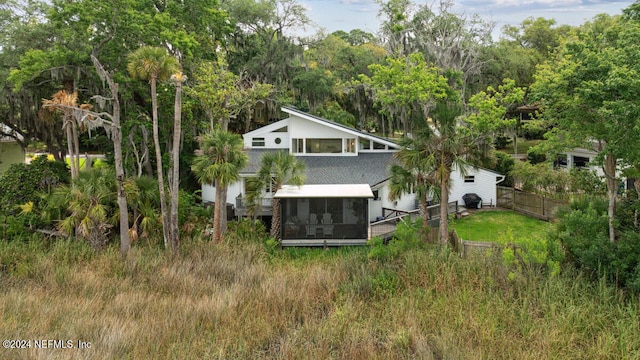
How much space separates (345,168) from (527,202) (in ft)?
30.6

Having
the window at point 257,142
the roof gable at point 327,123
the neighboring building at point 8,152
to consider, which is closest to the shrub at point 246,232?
the window at point 257,142

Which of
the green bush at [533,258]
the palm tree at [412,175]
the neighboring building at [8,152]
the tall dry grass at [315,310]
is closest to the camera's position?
the tall dry grass at [315,310]

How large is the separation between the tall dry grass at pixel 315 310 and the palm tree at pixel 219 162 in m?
3.04

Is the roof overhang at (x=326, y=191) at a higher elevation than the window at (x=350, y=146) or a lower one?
lower

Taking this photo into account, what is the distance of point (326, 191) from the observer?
17.2 m

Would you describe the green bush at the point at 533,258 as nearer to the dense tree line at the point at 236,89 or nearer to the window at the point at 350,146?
the dense tree line at the point at 236,89

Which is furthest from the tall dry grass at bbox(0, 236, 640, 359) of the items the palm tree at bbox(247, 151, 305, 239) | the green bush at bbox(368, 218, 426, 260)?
the palm tree at bbox(247, 151, 305, 239)

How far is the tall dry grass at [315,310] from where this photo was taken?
780cm

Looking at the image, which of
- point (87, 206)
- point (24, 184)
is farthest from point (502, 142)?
point (24, 184)

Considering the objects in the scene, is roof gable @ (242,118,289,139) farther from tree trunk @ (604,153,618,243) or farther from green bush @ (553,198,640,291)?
tree trunk @ (604,153,618,243)

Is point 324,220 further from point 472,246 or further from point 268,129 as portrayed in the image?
point 268,129

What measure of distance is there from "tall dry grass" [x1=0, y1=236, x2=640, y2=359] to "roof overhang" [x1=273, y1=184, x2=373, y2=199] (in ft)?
12.6

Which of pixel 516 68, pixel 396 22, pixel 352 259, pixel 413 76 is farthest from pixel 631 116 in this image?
pixel 516 68

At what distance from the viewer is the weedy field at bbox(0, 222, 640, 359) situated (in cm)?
781
